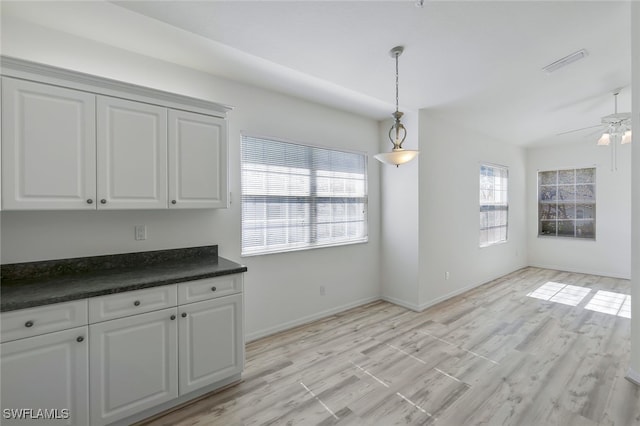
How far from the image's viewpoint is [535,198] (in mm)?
6332

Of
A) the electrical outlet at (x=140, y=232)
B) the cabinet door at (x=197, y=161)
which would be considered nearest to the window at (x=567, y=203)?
the cabinet door at (x=197, y=161)

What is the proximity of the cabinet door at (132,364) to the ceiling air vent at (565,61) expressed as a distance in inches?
167

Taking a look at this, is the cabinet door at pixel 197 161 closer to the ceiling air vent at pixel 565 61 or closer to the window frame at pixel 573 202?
the ceiling air vent at pixel 565 61

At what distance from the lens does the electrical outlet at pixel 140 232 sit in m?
2.40

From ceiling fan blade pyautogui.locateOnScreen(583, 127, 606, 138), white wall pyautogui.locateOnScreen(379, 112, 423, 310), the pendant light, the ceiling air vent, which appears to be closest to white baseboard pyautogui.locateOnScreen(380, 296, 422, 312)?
white wall pyautogui.locateOnScreen(379, 112, 423, 310)

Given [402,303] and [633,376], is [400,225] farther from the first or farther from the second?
[633,376]

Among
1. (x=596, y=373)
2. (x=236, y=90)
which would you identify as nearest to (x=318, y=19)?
(x=236, y=90)

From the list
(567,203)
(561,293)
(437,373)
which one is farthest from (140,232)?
(567,203)

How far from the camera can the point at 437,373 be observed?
2455 mm

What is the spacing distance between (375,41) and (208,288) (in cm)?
239

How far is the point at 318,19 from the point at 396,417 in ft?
9.46

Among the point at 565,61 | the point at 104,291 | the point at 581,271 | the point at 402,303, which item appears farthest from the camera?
the point at 581,271

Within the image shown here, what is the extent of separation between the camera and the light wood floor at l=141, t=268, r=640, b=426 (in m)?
1.98

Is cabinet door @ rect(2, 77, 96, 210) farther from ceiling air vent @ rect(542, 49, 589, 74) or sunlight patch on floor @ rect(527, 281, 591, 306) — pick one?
sunlight patch on floor @ rect(527, 281, 591, 306)
